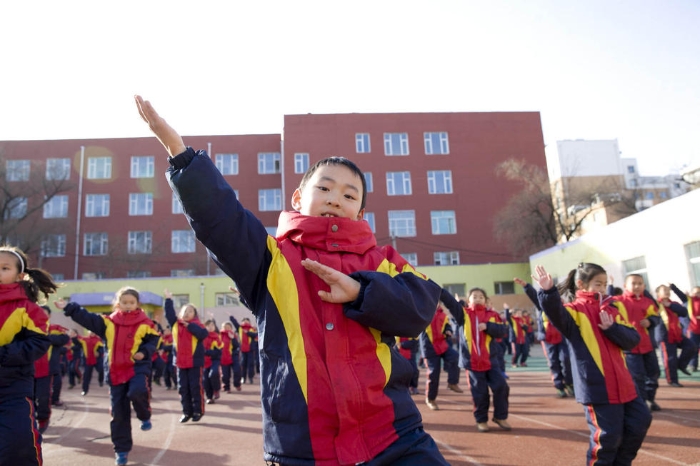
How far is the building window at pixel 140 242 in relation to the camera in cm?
3922

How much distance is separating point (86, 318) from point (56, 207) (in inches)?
1545

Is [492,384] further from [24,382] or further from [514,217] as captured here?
[514,217]

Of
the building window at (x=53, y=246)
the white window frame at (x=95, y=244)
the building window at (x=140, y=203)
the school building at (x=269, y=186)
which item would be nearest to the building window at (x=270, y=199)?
the school building at (x=269, y=186)

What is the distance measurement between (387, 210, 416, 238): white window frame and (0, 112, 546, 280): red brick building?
8cm

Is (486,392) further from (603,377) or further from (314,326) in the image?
(314,326)

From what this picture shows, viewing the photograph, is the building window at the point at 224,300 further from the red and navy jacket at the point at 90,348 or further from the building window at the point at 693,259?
the building window at the point at 693,259

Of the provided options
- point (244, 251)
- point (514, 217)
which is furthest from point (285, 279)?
point (514, 217)

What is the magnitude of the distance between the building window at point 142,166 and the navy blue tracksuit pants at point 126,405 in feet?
118

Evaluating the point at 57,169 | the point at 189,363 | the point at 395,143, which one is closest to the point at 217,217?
the point at 189,363

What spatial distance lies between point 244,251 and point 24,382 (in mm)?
3493

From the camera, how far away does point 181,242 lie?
3953 centimetres

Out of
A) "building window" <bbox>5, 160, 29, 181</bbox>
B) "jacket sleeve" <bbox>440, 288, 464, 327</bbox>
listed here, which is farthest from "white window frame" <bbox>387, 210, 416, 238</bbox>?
"jacket sleeve" <bbox>440, 288, 464, 327</bbox>

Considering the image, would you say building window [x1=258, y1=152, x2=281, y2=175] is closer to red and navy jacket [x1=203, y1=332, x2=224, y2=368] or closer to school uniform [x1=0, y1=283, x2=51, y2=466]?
red and navy jacket [x1=203, y1=332, x2=224, y2=368]

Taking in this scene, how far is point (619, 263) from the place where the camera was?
2100cm
